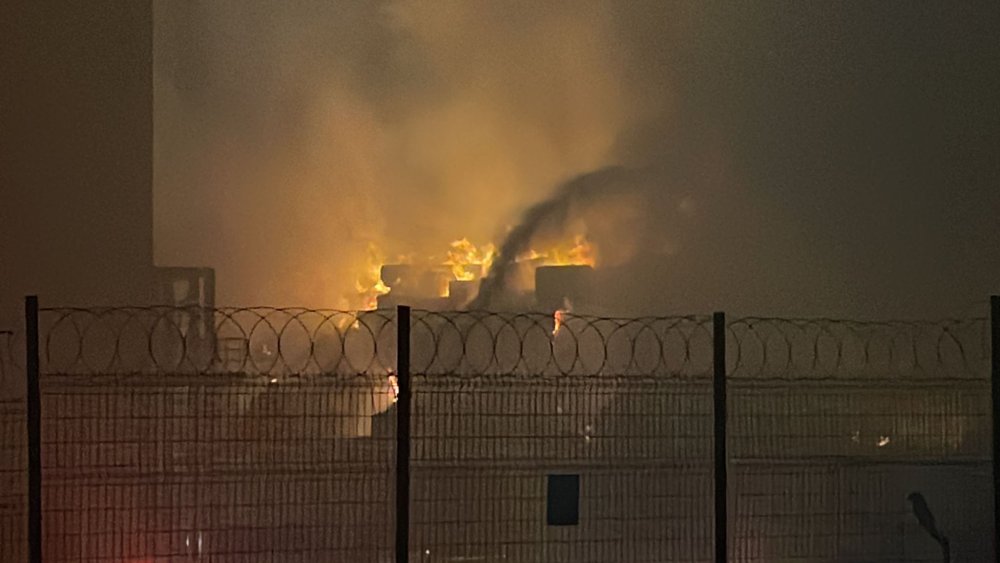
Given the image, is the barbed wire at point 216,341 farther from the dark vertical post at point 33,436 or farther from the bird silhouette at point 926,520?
the bird silhouette at point 926,520

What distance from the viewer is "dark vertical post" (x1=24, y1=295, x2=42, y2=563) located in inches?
104

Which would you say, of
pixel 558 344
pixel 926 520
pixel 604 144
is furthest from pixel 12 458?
pixel 926 520

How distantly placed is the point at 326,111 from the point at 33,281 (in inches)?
33.7

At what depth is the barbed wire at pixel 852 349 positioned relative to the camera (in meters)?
3.20

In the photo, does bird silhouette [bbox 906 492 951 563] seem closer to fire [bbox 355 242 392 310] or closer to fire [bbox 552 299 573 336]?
fire [bbox 552 299 573 336]

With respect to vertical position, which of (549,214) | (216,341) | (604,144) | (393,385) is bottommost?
(393,385)

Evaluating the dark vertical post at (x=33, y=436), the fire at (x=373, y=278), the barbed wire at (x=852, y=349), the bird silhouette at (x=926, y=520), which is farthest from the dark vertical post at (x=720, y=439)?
the dark vertical post at (x=33, y=436)

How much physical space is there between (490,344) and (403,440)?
0.42 metres

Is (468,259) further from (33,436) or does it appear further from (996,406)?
(996,406)

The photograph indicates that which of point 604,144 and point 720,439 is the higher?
point 604,144

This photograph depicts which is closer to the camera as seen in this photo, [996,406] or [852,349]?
[996,406]

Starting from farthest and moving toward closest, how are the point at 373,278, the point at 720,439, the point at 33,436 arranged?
1. the point at 373,278
2. the point at 720,439
3. the point at 33,436

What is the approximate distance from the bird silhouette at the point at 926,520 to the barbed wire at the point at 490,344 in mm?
338

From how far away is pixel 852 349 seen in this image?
3260 mm
